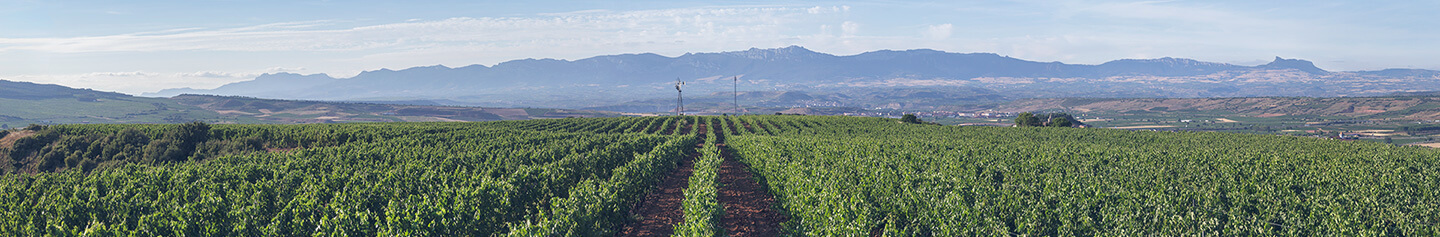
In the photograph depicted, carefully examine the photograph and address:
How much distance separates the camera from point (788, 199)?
81.8 ft

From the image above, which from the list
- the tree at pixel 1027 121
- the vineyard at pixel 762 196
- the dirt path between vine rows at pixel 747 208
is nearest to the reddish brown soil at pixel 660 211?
the vineyard at pixel 762 196

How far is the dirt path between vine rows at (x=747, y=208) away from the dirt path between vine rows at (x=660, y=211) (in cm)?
192

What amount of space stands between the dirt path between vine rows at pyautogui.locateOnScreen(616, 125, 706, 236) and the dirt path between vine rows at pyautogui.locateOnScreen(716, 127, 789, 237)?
75.6 inches

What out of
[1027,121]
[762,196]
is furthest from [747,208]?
[1027,121]

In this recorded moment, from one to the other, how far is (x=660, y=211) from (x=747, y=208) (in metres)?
3.52

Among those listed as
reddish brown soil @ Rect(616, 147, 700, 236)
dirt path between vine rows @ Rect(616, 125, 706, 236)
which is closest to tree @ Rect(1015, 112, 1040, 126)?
dirt path between vine rows @ Rect(616, 125, 706, 236)

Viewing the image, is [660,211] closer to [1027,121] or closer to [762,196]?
[762,196]

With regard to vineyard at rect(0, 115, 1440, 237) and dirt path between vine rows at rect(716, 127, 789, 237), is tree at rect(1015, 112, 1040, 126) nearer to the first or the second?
vineyard at rect(0, 115, 1440, 237)

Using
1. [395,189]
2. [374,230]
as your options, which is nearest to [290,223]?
[374,230]

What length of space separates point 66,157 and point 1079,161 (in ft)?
219

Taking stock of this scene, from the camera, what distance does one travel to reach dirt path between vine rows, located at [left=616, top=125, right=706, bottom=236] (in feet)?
82.1

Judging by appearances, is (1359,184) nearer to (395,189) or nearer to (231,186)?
(395,189)

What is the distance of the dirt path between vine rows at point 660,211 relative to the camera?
82.1ft

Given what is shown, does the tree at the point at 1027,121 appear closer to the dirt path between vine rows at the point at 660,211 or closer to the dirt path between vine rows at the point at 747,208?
the dirt path between vine rows at the point at 747,208
